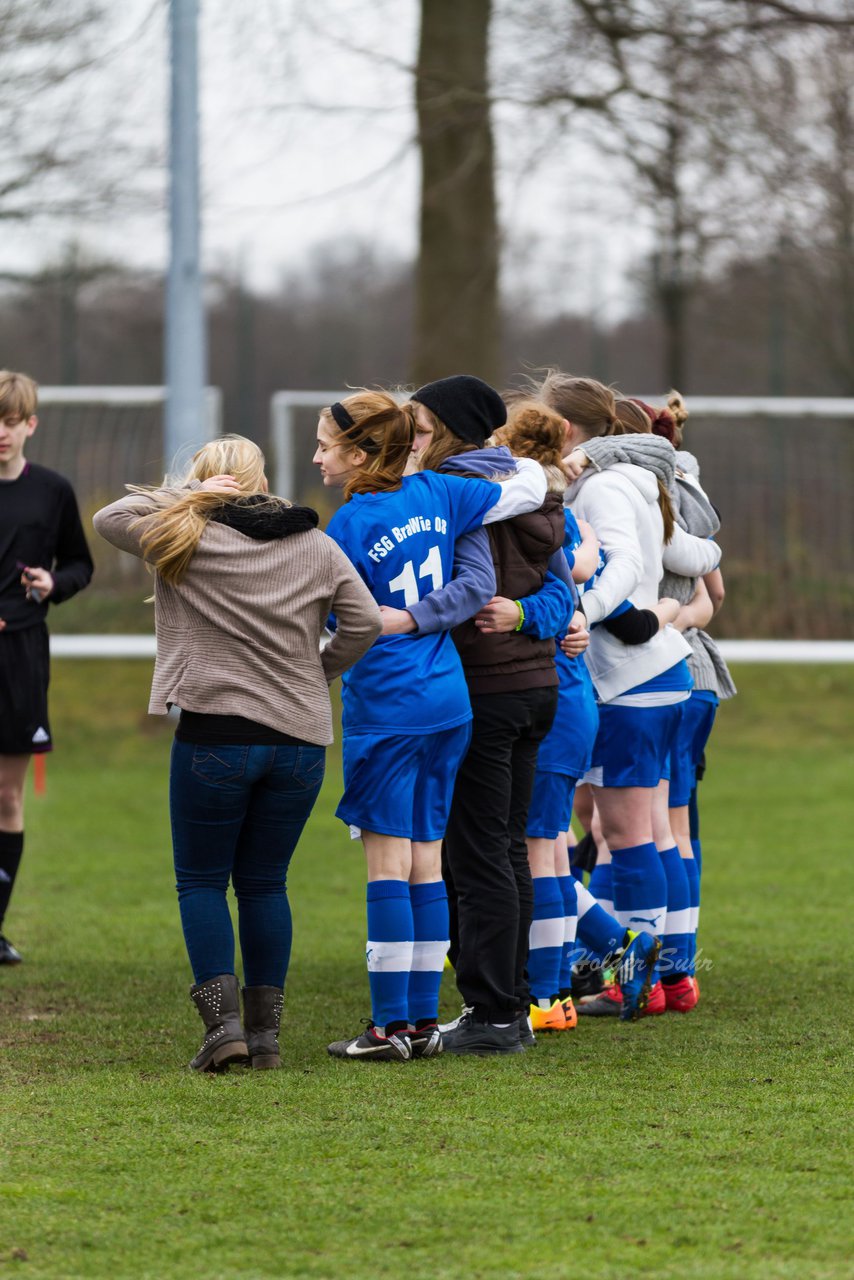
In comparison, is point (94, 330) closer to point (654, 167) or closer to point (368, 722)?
point (654, 167)

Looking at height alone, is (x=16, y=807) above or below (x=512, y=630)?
below

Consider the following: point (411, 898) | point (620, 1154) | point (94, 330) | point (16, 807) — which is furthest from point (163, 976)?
point (94, 330)

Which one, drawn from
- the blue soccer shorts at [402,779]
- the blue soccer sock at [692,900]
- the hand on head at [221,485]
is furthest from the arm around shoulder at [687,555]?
the hand on head at [221,485]

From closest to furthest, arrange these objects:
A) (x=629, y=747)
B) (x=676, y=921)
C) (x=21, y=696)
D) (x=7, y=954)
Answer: (x=629, y=747), (x=676, y=921), (x=21, y=696), (x=7, y=954)

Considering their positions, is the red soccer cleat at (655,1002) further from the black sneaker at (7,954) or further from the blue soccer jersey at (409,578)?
the black sneaker at (7,954)

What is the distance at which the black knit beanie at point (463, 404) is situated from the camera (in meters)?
4.54

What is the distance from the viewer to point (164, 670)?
422 cm

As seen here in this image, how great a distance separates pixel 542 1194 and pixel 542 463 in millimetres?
2182

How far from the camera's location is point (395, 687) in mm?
4328

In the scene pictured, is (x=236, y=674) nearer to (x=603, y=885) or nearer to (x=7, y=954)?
(x=603, y=885)

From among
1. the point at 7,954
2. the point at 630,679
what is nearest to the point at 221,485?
the point at 630,679

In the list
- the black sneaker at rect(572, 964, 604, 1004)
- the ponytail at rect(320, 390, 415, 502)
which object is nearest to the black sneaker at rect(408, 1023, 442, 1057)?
the black sneaker at rect(572, 964, 604, 1004)

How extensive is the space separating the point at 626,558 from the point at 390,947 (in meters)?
1.34

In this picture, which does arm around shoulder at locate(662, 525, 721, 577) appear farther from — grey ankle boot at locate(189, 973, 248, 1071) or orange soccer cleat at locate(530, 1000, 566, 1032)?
grey ankle boot at locate(189, 973, 248, 1071)
